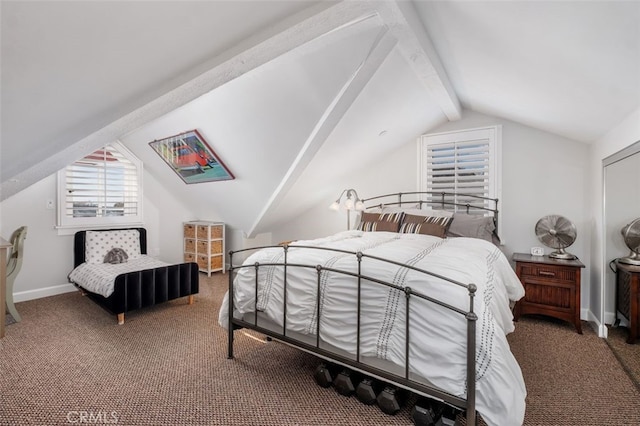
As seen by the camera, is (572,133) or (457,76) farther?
(572,133)

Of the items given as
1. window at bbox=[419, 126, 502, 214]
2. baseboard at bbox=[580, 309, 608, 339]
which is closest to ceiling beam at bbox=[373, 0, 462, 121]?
window at bbox=[419, 126, 502, 214]

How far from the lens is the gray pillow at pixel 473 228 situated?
10.5ft

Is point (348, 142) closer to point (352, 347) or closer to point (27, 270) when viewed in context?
point (352, 347)

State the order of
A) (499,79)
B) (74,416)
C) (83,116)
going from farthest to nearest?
(499,79) < (83,116) < (74,416)


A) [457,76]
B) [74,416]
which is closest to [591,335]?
[457,76]

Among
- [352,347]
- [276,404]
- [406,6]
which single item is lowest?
[276,404]

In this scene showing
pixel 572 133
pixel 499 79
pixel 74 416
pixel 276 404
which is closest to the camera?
pixel 74 416

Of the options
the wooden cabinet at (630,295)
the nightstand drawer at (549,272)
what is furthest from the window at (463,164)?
the wooden cabinet at (630,295)

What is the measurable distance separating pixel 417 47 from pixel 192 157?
2829mm

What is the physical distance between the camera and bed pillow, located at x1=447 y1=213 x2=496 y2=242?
319 cm

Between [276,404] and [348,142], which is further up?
[348,142]

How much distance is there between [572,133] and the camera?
3.02 meters

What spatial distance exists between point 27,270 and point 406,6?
485cm

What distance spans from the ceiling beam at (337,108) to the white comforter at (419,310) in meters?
1.19
